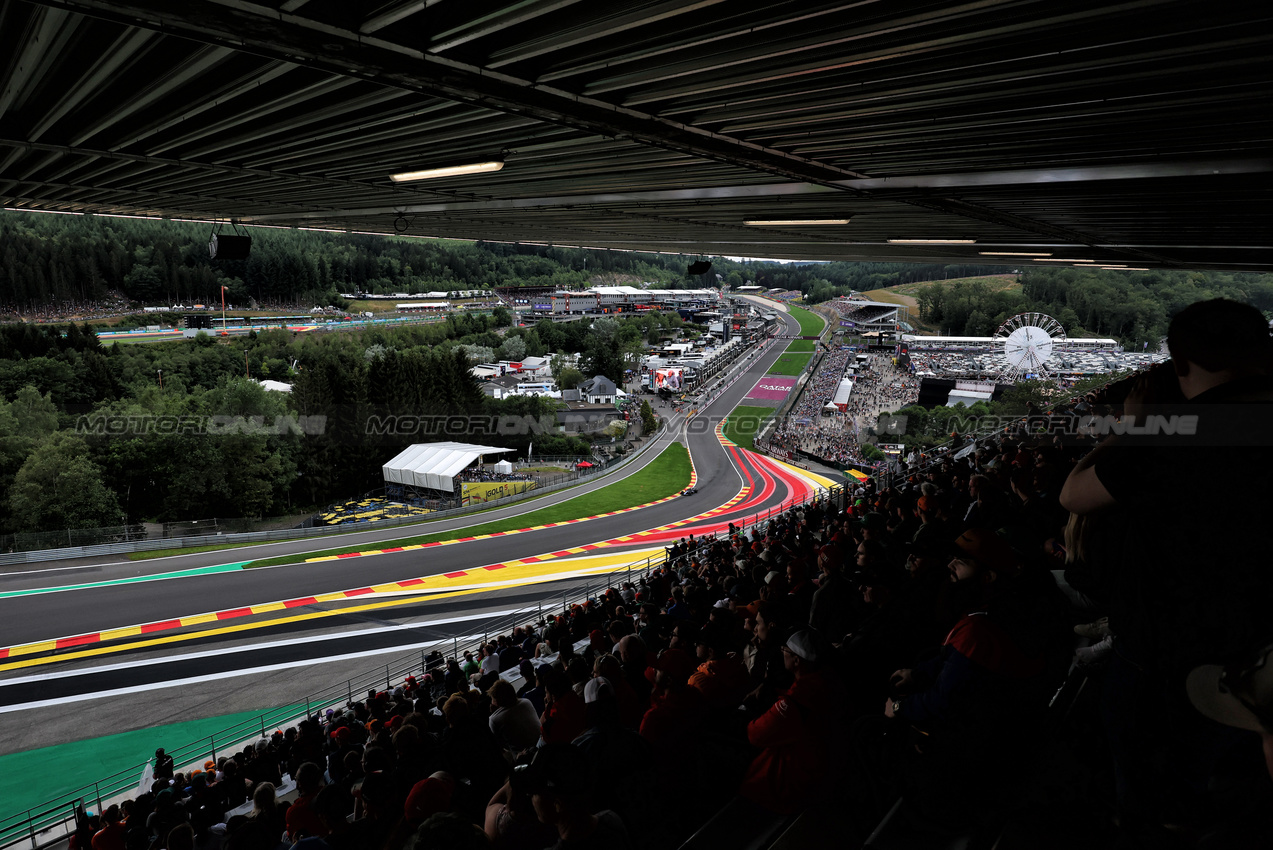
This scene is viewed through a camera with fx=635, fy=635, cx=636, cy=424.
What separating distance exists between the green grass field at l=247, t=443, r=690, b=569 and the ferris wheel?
1256 inches

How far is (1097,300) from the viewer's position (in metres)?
78.9

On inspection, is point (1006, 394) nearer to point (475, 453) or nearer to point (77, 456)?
point (475, 453)

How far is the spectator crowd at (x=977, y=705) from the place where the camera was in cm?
178

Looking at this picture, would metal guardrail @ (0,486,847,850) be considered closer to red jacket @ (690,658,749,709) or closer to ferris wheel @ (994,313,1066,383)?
red jacket @ (690,658,749,709)

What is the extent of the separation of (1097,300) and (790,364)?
3905 centimetres

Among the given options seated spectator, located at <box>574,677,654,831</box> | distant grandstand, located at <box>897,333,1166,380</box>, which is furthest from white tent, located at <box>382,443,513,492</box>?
distant grandstand, located at <box>897,333,1166,380</box>

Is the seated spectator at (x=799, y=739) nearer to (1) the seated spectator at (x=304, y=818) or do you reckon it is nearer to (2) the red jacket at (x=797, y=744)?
(2) the red jacket at (x=797, y=744)

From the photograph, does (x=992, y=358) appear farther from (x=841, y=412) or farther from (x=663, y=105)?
(x=663, y=105)

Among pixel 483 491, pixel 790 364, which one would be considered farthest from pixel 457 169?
pixel 790 364

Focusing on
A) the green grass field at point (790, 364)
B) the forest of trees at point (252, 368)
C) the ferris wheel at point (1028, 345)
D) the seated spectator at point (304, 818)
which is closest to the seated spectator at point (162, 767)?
the seated spectator at point (304, 818)

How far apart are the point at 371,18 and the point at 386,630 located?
14.1 m

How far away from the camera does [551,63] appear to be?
3.88 metres

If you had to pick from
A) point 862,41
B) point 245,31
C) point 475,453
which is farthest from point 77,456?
point 862,41

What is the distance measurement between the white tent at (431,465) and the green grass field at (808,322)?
8506 cm
